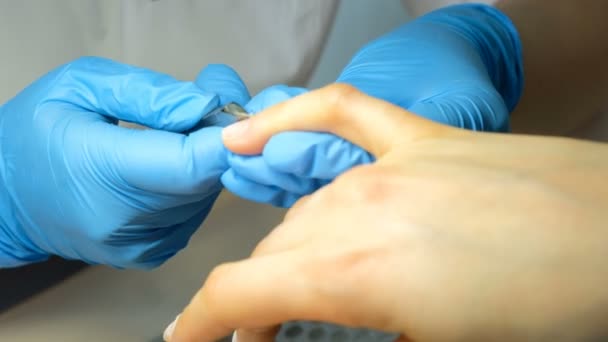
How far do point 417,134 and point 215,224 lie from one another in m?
0.52

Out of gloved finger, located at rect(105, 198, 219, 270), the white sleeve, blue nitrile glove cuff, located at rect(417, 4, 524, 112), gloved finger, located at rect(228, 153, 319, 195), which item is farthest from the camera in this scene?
the white sleeve

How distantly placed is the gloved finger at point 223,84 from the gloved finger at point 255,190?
111mm

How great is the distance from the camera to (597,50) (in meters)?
0.89

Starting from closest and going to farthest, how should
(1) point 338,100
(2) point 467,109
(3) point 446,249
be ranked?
(3) point 446,249
(1) point 338,100
(2) point 467,109

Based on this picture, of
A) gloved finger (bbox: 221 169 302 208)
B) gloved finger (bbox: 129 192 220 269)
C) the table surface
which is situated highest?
gloved finger (bbox: 221 169 302 208)

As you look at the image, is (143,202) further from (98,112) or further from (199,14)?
(199,14)

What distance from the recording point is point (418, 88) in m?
0.59

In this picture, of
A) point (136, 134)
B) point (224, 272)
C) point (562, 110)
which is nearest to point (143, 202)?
point (136, 134)

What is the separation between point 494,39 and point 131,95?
0.48 meters

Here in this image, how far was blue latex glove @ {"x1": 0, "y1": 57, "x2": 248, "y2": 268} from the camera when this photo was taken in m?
0.53

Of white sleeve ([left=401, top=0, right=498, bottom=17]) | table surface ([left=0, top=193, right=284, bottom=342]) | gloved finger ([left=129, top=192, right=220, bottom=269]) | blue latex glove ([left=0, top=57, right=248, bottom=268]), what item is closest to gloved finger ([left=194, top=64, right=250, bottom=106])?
blue latex glove ([left=0, top=57, right=248, bottom=268])

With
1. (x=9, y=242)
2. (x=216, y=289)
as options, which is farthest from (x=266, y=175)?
(x=9, y=242)

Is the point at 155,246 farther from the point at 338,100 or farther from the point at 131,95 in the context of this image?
the point at 338,100

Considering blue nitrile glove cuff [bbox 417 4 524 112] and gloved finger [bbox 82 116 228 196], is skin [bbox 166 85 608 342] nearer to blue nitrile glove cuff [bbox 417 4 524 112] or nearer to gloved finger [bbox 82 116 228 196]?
gloved finger [bbox 82 116 228 196]
